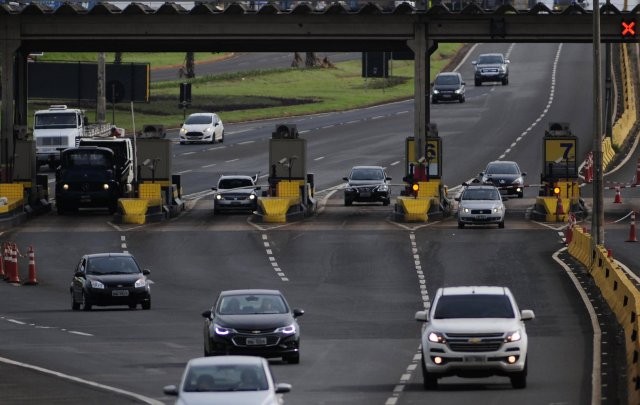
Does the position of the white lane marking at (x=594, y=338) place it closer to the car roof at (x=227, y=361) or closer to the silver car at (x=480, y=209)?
the car roof at (x=227, y=361)

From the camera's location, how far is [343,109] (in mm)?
109438

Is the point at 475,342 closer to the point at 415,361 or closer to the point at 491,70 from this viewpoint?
the point at 415,361

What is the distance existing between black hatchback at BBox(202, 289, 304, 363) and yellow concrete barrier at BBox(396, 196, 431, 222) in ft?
95.4

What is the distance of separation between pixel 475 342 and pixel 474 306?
1.10 metres

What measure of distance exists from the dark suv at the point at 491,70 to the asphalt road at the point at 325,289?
102ft

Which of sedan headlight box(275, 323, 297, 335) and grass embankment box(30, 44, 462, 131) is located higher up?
grass embankment box(30, 44, 462, 131)

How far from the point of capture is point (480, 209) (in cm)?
5409

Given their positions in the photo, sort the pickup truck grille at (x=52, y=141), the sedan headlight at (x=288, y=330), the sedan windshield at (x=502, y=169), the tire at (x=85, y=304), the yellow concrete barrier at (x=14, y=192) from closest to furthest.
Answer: the sedan headlight at (x=288, y=330)
the tire at (x=85, y=304)
the yellow concrete barrier at (x=14, y=192)
the sedan windshield at (x=502, y=169)
the pickup truck grille at (x=52, y=141)

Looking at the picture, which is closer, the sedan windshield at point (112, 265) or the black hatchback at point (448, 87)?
the sedan windshield at point (112, 265)

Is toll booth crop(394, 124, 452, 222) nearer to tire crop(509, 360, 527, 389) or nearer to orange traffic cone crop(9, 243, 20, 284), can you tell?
orange traffic cone crop(9, 243, 20, 284)

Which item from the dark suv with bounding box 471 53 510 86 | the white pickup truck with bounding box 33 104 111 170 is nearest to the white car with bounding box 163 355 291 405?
the white pickup truck with bounding box 33 104 111 170

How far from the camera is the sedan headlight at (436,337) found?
24.3 metres

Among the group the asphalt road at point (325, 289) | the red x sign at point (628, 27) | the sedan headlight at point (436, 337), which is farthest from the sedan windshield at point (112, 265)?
the red x sign at point (628, 27)

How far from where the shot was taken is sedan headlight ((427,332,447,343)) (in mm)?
24312
